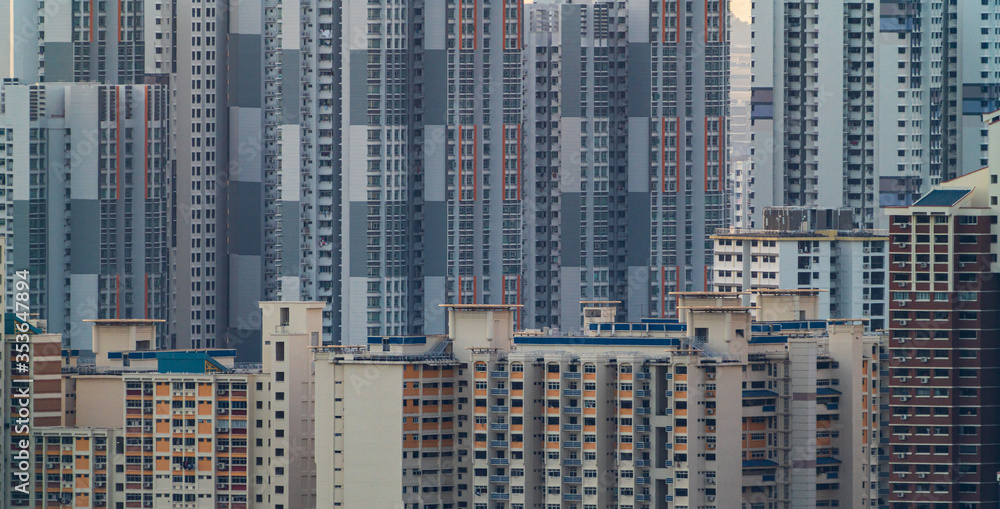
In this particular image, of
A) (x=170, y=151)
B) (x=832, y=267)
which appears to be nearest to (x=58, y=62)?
(x=170, y=151)

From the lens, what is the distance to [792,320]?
477 ft

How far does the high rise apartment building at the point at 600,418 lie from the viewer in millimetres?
126125

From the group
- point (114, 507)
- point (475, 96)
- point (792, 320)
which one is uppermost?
point (475, 96)

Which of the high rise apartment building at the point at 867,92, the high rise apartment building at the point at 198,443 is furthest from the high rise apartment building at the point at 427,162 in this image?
the high rise apartment building at the point at 198,443

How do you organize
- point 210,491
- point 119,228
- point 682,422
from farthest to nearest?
point 119,228 < point 210,491 < point 682,422

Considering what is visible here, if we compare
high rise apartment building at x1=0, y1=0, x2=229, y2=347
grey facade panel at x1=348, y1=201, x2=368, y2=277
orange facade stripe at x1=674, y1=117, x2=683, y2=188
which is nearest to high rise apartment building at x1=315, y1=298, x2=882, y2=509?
grey facade panel at x1=348, y1=201, x2=368, y2=277

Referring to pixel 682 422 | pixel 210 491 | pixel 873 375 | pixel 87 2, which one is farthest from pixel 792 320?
pixel 87 2

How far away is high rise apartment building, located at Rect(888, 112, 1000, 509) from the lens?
12581cm

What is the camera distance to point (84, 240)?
7283 inches

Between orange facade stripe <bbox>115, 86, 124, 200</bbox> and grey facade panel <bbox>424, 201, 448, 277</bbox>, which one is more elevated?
orange facade stripe <bbox>115, 86, 124, 200</bbox>

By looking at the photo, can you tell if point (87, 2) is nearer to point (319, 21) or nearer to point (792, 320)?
point (319, 21)

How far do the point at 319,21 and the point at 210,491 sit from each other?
170ft

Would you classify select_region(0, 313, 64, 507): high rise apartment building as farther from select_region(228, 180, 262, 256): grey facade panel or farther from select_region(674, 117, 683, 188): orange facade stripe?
select_region(674, 117, 683, 188): orange facade stripe

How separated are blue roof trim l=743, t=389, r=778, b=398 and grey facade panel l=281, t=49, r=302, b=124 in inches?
2211
